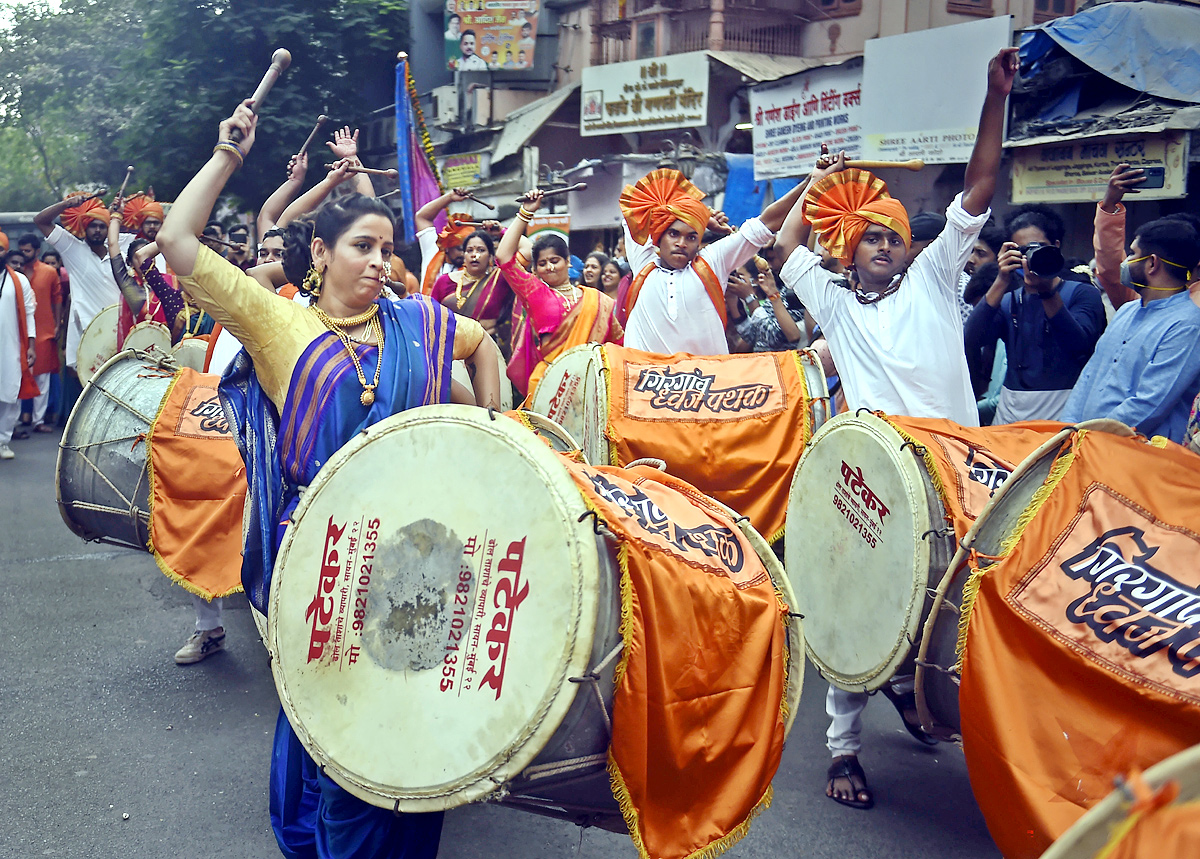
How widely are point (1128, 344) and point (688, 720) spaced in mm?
2543

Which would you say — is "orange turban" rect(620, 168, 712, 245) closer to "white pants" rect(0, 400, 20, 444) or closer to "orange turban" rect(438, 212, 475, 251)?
"orange turban" rect(438, 212, 475, 251)

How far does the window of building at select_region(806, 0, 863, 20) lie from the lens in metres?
16.4

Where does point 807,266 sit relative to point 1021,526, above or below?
above

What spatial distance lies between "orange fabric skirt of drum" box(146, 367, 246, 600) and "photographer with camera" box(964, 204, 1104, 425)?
135 inches

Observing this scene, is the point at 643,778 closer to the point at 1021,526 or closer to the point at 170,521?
the point at 1021,526

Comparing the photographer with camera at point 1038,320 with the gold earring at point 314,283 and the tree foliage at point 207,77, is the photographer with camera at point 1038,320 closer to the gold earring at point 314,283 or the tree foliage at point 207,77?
the gold earring at point 314,283

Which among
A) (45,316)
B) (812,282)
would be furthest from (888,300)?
(45,316)

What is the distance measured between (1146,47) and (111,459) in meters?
8.87

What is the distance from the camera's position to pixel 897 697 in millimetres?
3830

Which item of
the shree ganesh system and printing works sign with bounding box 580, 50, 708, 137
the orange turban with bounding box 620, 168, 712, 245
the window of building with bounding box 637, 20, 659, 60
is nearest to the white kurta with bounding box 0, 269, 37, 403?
the orange turban with bounding box 620, 168, 712, 245

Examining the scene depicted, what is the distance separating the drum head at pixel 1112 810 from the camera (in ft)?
3.71

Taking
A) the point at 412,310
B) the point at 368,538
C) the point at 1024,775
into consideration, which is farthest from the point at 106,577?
the point at 1024,775

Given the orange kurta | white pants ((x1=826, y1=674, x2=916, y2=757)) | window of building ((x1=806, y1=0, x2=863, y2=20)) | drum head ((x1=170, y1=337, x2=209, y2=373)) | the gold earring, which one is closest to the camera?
the gold earring

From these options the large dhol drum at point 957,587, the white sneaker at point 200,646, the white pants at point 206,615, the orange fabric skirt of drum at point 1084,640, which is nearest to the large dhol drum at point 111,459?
the white pants at point 206,615
